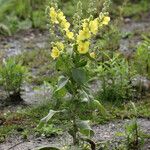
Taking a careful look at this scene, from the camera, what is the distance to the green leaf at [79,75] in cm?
416

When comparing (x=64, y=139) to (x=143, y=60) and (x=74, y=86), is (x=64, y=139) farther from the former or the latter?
(x=143, y=60)

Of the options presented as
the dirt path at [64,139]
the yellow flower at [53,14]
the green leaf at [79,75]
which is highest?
the yellow flower at [53,14]

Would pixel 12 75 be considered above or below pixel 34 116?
above

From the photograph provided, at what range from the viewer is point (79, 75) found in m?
4.16

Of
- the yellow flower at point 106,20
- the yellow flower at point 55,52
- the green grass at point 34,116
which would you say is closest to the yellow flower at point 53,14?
the yellow flower at point 55,52

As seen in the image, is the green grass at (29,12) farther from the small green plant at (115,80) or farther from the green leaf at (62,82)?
the green leaf at (62,82)

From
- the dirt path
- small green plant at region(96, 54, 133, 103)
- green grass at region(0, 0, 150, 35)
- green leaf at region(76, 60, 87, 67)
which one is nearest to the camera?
green leaf at region(76, 60, 87, 67)

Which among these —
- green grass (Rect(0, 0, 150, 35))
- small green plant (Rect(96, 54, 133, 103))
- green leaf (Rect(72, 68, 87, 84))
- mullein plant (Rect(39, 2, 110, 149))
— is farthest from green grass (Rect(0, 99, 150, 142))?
green grass (Rect(0, 0, 150, 35))

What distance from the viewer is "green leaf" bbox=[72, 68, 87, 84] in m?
4.16

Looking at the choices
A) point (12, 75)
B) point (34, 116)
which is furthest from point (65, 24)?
point (12, 75)

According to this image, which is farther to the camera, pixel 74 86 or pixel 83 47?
pixel 74 86

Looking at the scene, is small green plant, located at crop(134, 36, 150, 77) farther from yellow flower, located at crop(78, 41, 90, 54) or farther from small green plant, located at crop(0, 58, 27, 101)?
yellow flower, located at crop(78, 41, 90, 54)

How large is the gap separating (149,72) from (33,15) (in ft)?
12.2

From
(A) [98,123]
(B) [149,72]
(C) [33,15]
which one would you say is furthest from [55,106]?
(C) [33,15]
